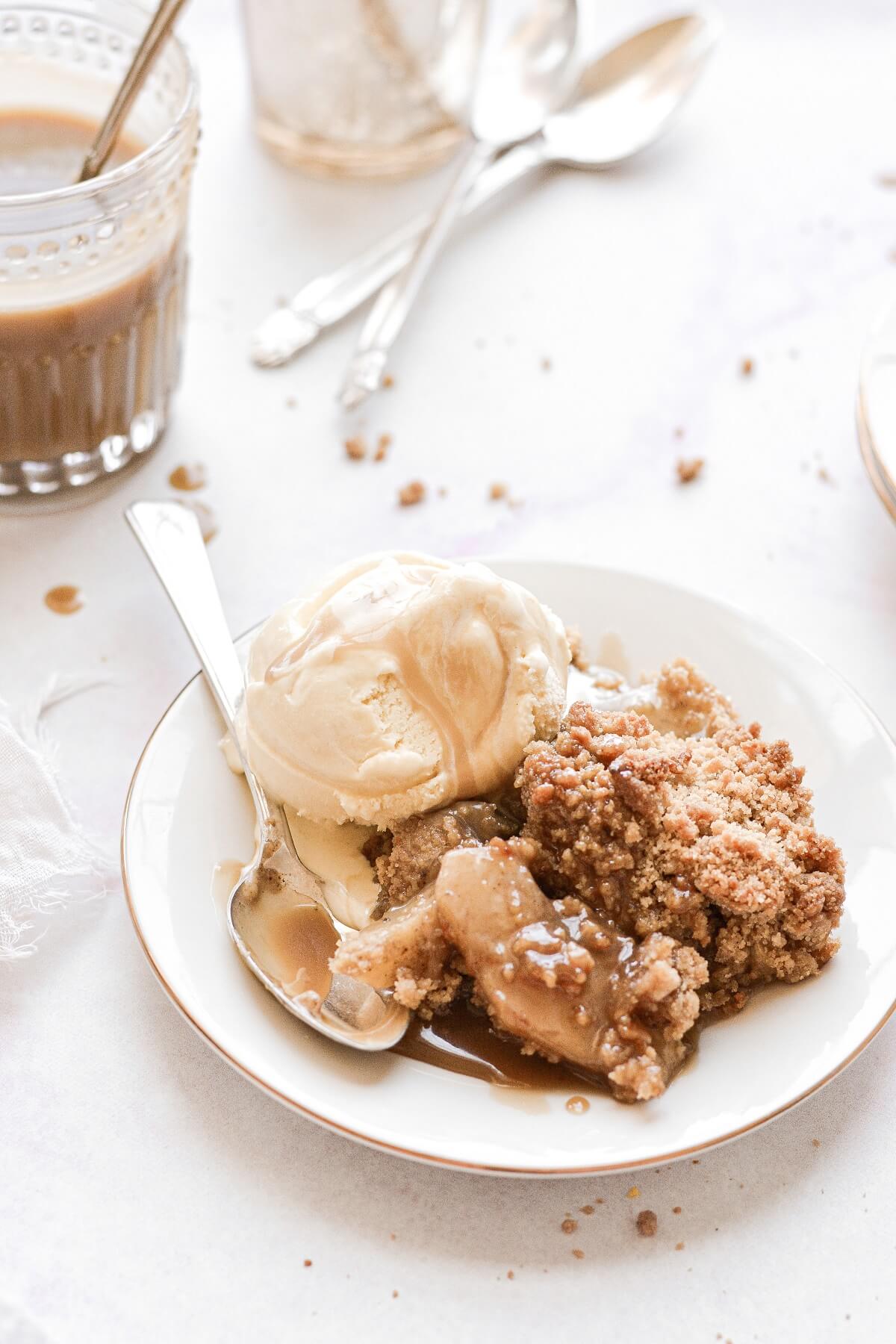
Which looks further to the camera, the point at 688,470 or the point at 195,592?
the point at 688,470

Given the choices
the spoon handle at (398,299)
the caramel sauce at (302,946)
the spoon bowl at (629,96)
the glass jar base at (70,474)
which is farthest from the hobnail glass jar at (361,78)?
the caramel sauce at (302,946)

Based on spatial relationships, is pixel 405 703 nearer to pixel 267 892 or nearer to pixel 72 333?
pixel 267 892

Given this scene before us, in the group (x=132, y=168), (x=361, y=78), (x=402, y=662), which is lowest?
(x=402, y=662)

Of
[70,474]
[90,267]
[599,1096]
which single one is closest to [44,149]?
[90,267]

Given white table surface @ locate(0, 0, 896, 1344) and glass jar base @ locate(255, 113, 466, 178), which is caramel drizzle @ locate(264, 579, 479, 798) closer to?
white table surface @ locate(0, 0, 896, 1344)

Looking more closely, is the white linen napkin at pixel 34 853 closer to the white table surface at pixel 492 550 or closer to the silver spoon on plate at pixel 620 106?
the white table surface at pixel 492 550

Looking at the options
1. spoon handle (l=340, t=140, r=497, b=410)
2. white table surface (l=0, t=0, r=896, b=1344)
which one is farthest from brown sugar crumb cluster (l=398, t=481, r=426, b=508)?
spoon handle (l=340, t=140, r=497, b=410)
